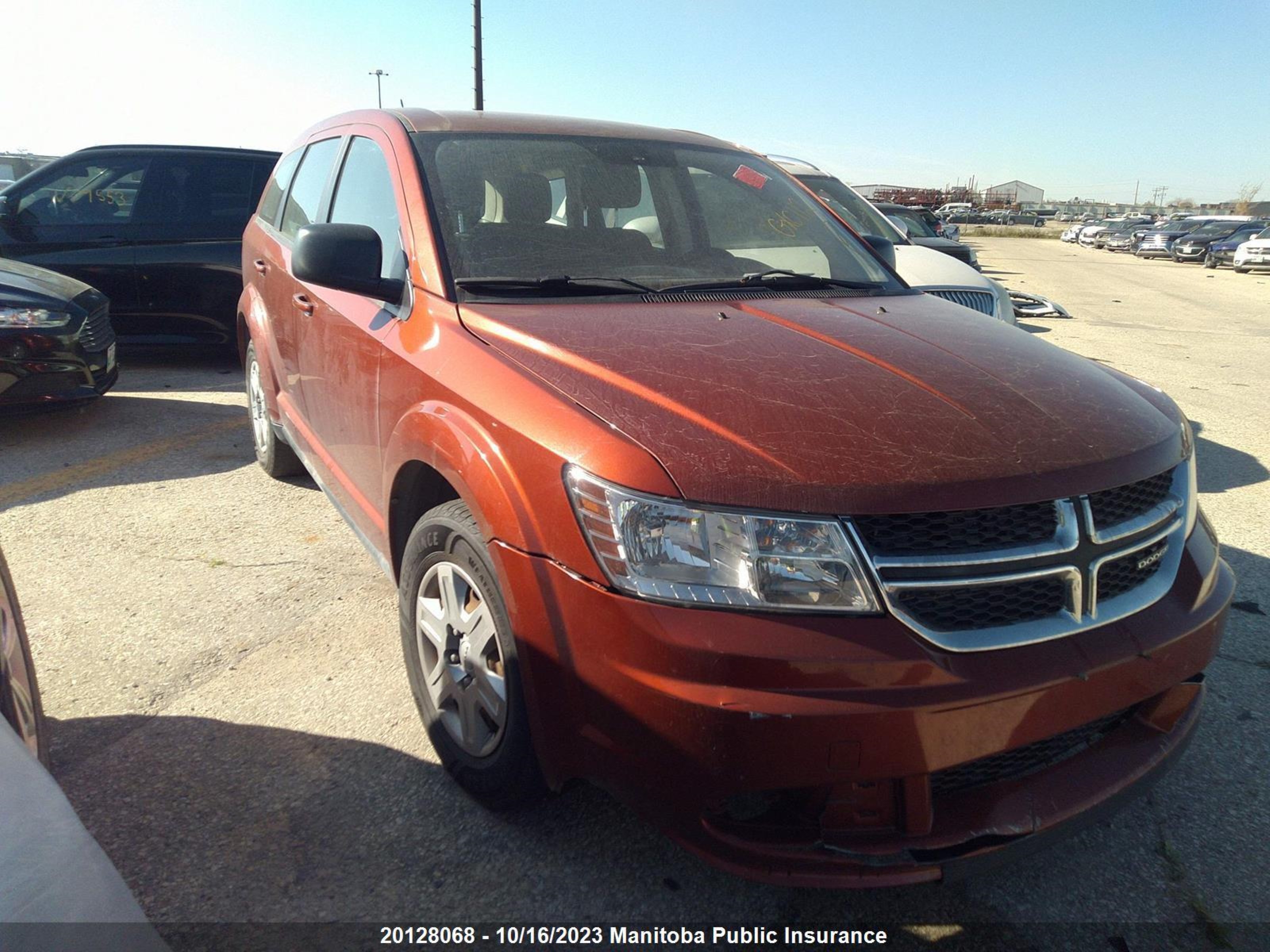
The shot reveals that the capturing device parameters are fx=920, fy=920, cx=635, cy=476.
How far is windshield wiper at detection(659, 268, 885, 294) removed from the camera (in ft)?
9.33

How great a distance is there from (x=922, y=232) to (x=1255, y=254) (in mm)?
19306

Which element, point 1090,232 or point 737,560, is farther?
point 1090,232

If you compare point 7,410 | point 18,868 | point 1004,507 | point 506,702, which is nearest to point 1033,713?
point 1004,507

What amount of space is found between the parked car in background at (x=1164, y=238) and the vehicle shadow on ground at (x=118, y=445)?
35.9 meters

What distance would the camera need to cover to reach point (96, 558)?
3.83m

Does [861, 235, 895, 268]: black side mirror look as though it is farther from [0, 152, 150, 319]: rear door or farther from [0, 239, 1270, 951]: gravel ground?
[0, 152, 150, 319]: rear door

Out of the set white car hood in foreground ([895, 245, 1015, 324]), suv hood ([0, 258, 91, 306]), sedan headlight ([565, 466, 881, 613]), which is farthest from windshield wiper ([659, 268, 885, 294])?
suv hood ([0, 258, 91, 306])

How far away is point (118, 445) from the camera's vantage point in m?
5.53

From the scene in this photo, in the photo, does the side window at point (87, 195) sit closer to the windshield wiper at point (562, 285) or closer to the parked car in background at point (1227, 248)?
the windshield wiper at point (562, 285)

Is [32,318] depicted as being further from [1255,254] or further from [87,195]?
[1255,254]

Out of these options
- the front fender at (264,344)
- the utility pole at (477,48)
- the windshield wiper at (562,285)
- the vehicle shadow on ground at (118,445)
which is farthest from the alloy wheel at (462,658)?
the utility pole at (477,48)

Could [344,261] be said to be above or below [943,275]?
above

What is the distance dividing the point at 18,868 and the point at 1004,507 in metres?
1.65

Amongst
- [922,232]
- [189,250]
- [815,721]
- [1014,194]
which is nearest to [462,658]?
[815,721]
